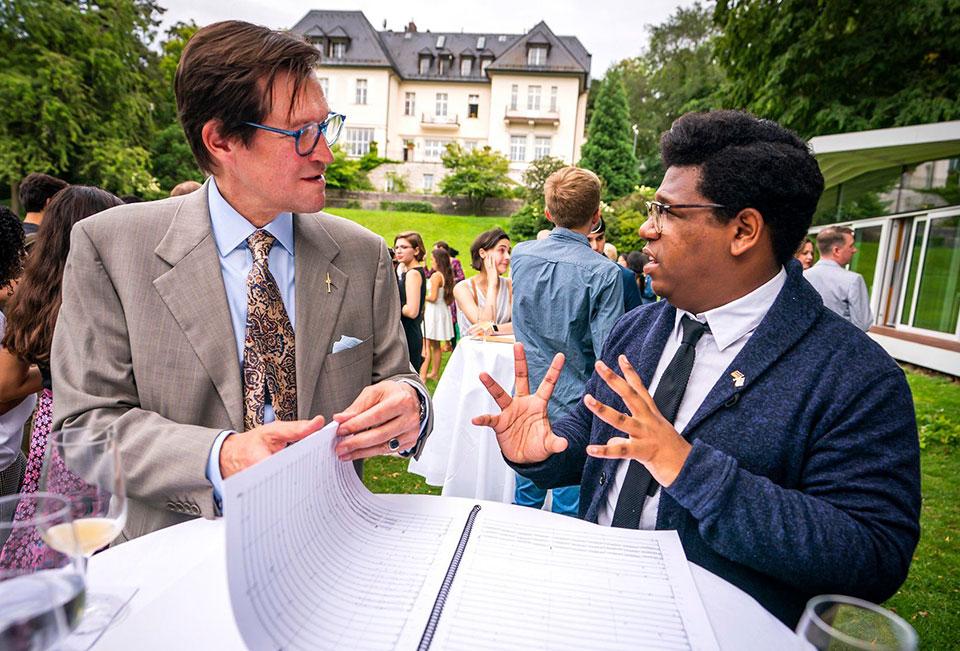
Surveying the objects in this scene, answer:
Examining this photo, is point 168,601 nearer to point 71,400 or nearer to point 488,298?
point 71,400

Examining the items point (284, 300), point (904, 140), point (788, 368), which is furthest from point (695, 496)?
point (904, 140)

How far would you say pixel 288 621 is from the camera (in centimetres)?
92

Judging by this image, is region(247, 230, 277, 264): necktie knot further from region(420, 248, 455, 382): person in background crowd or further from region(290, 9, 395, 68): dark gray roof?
region(290, 9, 395, 68): dark gray roof

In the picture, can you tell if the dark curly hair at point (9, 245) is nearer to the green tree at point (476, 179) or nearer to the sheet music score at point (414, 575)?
the sheet music score at point (414, 575)

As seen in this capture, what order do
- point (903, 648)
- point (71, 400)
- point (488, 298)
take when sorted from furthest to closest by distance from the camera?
point (488, 298) → point (71, 400) → point (903, 648)

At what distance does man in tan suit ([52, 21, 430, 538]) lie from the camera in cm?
139

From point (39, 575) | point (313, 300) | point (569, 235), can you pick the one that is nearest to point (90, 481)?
point (39, 575)

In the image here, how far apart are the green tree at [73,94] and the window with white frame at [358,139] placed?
2355cm

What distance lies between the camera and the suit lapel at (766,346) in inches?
59.9

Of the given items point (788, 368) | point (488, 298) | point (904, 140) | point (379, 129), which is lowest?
point (488, 298)

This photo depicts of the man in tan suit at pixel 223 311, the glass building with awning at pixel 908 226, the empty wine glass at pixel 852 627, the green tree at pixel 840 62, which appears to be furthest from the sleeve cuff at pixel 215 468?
the green tree at pixel 840 62

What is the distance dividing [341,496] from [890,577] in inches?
52.4

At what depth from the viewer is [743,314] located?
165 centimetres

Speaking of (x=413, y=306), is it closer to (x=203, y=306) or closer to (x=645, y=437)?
(x=203, y=306)
